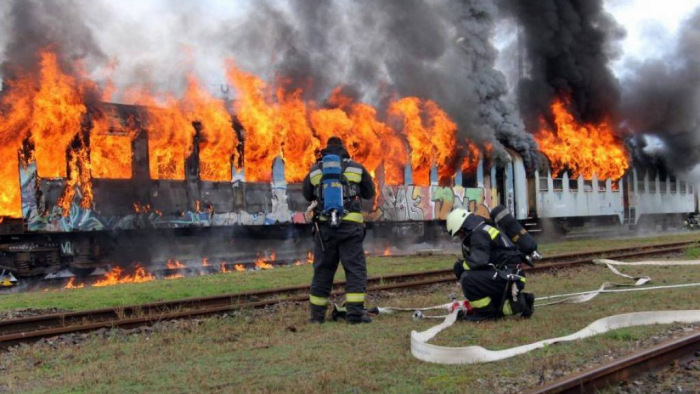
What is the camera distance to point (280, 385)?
→ 4.31m

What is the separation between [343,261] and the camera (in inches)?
273

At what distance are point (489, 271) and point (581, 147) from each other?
23053 millimetres

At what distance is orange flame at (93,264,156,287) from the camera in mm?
13672

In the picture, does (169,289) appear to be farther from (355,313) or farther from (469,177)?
(469,177)

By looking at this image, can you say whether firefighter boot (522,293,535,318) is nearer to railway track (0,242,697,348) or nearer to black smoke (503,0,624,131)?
railway track (0,242,697,348)

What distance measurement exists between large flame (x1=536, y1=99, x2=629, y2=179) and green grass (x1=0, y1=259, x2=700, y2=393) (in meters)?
19.5

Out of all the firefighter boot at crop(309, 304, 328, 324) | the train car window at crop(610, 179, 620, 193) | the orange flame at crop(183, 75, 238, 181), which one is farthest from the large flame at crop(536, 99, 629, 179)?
the firefighter boot at crop(309, 304, 328, 324)

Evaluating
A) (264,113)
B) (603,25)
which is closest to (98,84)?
(264,113)

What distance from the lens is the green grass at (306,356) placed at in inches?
173

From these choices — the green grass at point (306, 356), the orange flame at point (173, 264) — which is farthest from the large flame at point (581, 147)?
the green grass at point (306, 356)

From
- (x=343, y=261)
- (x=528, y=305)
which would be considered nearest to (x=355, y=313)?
(x=343, y=261)

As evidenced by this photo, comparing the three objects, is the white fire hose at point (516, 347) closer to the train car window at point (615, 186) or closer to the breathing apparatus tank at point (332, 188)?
the breathing apparatus tank at point (332, 188)

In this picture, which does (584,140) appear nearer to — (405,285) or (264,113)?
(264,113)

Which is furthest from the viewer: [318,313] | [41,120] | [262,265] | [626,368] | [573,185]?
[573,185]
